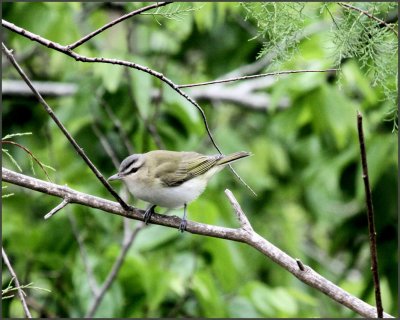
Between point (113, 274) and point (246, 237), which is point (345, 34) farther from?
point (113, 274)

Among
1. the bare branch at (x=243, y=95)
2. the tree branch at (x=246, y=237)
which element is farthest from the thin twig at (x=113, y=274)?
the bare branch at (x=243, y=95)

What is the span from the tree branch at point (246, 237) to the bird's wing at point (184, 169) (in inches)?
37.3

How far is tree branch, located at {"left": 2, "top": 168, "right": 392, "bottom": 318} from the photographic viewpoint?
2594 millimetres

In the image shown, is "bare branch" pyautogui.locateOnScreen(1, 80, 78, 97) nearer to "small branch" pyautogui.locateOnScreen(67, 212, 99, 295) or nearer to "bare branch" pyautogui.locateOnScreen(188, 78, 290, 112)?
"bare branch" pyautogui.locateOnScreen(188, 78, 290, 112)

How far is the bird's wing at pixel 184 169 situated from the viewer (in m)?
3.77

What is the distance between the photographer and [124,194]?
4891 mm

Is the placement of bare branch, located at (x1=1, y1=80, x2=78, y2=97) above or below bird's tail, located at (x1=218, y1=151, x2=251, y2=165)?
below

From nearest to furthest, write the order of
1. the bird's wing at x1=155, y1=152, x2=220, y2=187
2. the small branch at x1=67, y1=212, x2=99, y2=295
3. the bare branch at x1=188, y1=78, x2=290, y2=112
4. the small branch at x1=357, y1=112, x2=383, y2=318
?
the small branch at x1=357, y1=112, x2=383, y2=318, the bird's wing at x1=155, y1=152, x2=220, y2=187, the small branch at x1=67, y1=212, x2=99, y2=295, the bare branch at x1=188, y1=78, x2=290, y2=112

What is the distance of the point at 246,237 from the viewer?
107 inches

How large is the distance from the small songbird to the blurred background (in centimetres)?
70

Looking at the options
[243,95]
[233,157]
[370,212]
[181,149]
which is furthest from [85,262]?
[370,212]

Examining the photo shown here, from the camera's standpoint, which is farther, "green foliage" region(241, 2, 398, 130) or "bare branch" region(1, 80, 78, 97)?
"bare branch" region(1, 80, 78, 97)

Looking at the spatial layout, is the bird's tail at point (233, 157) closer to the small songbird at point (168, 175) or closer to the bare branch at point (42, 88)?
the small songbird at point (168, 175)

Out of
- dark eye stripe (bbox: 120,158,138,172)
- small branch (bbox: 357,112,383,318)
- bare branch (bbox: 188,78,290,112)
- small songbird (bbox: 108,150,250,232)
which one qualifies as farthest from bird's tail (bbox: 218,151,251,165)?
bare branch (bbox: 188,78,290,112)
